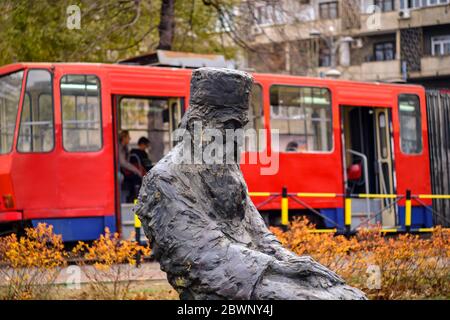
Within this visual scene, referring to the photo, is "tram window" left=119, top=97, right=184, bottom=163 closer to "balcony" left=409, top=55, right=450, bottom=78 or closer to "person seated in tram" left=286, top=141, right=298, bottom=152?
"person seated in tram" left=286, top=141, right=298, bottom=152

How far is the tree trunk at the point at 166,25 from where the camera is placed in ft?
70.1

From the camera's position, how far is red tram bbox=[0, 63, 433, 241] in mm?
15078

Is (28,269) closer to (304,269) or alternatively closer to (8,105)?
(304,269)

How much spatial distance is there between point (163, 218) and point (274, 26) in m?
16.9

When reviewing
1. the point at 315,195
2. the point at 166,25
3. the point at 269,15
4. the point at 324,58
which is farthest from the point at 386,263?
the point at 324,58

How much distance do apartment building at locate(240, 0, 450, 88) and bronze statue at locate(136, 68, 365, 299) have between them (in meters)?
15.1

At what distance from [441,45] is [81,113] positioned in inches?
766

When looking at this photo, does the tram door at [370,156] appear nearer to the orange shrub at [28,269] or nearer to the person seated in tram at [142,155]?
the person seated in tram at [142,155]

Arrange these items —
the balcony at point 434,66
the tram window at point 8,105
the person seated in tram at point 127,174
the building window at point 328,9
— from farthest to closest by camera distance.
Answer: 1. the building window at point 328,9
2. the balcony at point 434,66
3. the person seated in tram at point 127,174
4. the tram window at point 8,105

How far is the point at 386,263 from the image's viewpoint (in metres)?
11.0

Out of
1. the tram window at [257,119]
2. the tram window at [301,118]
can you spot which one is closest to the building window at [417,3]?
the tram window at [301,118]

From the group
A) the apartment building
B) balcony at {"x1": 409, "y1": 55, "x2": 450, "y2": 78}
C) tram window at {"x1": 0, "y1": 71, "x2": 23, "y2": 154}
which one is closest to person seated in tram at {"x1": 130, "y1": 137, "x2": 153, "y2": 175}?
tram window at {"x1": 0, "y1": 71, "x2": 23, "y2": 154}

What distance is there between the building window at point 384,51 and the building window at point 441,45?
674cm
